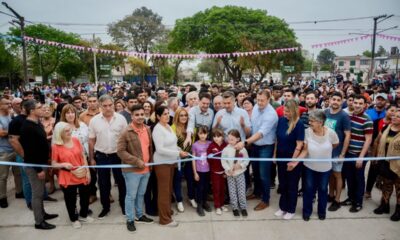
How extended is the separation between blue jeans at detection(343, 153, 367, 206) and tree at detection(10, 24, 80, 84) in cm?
4686

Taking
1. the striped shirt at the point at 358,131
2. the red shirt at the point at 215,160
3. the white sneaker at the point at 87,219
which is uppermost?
the striped shirt at the point at 358,131

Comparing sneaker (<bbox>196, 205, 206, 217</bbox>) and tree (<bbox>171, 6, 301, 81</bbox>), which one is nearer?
sneaker (<bbox>196, 205, 206, 217</bbox>)

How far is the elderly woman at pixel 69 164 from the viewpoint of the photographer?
12.8 feet

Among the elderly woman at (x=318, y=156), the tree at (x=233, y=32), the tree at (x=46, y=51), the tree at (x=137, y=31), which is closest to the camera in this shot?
the elderly woman at (x=318, y=156)

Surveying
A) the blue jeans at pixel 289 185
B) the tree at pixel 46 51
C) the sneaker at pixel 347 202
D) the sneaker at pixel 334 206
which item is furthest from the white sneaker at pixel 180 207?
the tree at pixel 46 51

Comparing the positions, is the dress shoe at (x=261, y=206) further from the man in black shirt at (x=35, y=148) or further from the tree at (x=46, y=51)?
the tree at (x=46, y=51)

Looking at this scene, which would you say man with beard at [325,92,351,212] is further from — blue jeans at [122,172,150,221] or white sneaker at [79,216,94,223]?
white sneaker at [79,216,94,223]

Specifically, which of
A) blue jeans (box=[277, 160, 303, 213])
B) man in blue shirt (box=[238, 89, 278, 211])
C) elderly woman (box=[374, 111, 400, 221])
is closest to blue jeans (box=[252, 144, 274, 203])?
man in blue shirt (box=[238, 89, 278, 211])

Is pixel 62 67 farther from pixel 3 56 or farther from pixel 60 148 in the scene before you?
pixel 60 148

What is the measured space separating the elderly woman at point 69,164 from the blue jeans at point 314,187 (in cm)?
328

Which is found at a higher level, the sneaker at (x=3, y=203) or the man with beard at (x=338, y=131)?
the man with beard at (x=338, y=131)

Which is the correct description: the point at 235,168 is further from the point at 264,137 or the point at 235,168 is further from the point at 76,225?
the point at 76,225

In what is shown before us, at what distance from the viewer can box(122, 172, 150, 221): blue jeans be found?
3.97 m

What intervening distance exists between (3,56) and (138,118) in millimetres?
44647
